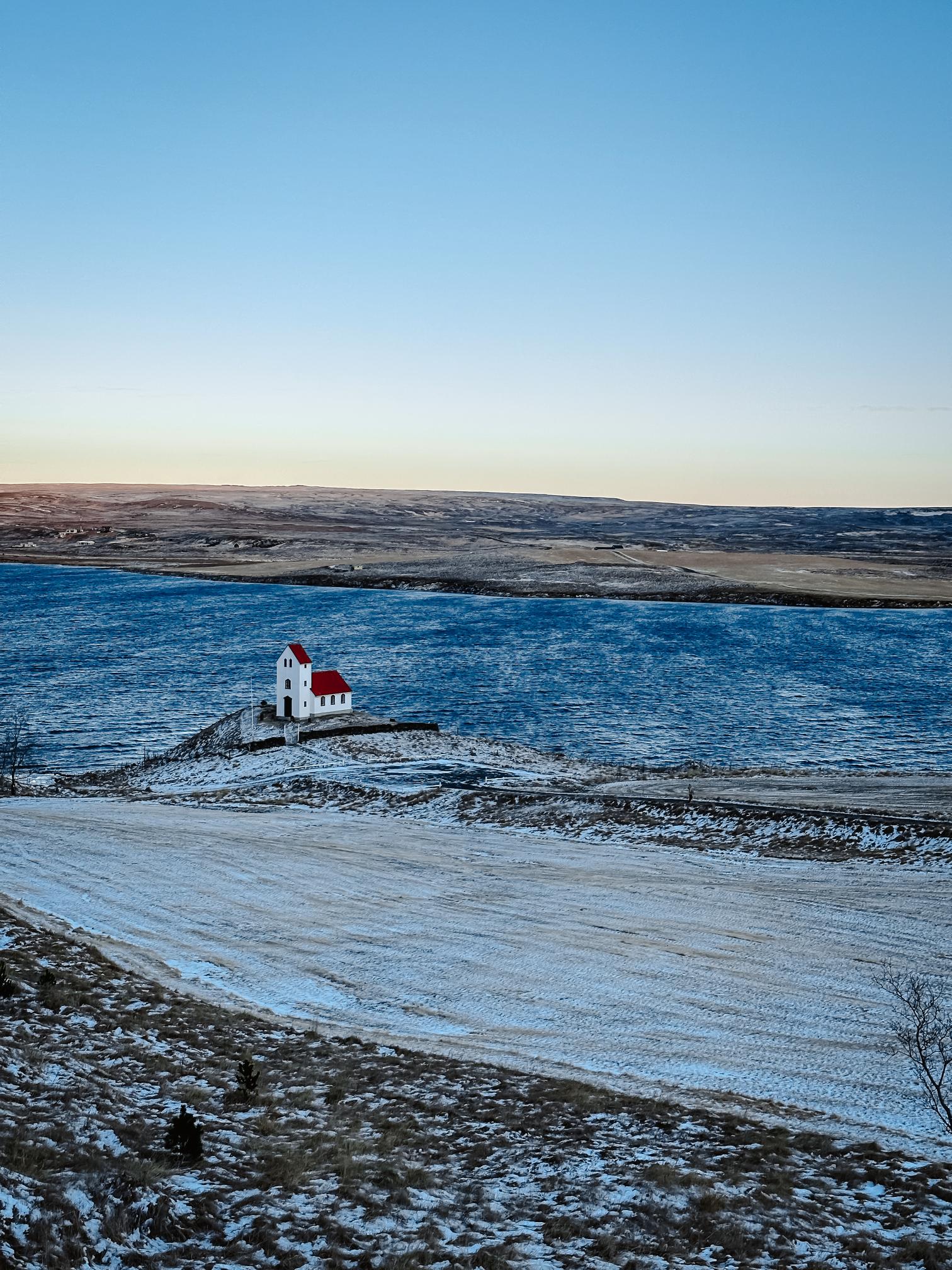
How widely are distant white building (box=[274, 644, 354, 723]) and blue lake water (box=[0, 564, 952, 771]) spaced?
7.75m

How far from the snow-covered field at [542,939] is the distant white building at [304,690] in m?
16.3

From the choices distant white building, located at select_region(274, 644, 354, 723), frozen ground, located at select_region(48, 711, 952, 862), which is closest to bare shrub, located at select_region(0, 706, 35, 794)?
frozen ground, located at select_region(48, 711, 952, 862)

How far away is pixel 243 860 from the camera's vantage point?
30203 millimetres

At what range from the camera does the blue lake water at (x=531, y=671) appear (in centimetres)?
5531

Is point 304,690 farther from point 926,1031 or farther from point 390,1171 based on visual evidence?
point 390,1171

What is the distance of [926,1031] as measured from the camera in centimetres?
1742

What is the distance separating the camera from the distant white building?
165 feet

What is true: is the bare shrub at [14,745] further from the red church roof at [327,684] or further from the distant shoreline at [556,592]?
the distant shoreline at [556,592]

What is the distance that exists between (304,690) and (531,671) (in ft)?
91.9

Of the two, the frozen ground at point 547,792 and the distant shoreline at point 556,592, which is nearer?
the frozen ground at point 547,792

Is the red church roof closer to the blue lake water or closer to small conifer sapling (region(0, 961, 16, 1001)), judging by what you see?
the blue lake water

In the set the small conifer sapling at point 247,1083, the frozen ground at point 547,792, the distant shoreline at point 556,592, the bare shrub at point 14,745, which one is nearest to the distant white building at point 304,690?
the frozen ground at point 547,792

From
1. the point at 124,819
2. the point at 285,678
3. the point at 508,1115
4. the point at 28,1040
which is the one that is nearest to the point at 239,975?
the point at 28,1040

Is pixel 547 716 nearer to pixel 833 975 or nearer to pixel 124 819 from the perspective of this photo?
pixel 124 819
